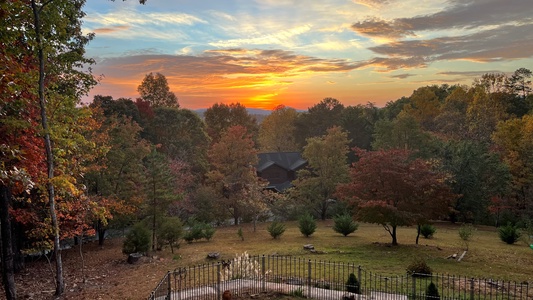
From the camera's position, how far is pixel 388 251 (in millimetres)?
19484

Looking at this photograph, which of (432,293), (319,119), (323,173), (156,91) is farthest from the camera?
(319,119)

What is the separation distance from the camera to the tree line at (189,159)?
41.8ft

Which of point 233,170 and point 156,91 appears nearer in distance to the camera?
point 233,170

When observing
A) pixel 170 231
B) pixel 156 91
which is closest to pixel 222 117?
pixel 156 91

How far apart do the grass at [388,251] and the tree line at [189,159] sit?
6.14ft

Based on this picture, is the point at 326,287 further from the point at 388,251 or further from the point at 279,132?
the point at 279,132

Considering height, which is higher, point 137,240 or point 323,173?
point 323,173

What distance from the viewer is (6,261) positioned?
1258cm

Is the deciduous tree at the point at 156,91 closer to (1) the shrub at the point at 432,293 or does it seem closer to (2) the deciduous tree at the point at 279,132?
(2) the deciduous tree at the point at 279,132

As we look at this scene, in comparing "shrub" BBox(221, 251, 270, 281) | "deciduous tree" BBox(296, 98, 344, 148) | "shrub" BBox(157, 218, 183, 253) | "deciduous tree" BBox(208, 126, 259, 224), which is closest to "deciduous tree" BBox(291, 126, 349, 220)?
"deciduous tree" BBox(208, 126, 259, 224)

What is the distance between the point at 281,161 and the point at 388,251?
36573mm

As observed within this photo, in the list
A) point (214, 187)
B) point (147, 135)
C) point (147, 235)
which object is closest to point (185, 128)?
point (147, 135)

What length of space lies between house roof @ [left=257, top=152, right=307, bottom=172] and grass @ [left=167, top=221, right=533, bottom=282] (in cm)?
2615

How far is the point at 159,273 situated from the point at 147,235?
3.73 m
